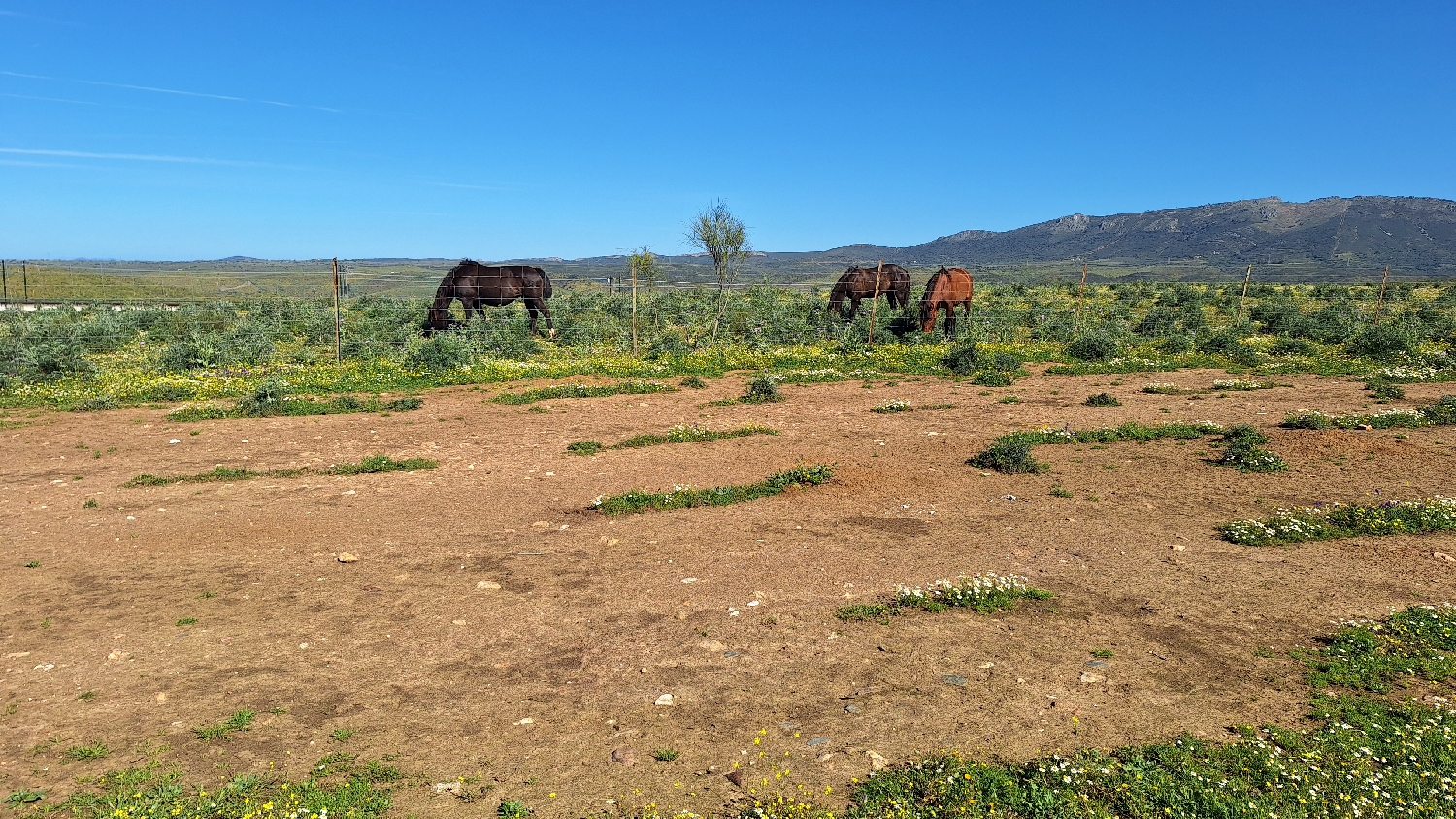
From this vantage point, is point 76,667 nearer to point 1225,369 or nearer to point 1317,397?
point 1317,397

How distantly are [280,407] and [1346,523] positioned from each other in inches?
539

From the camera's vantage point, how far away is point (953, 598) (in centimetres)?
582

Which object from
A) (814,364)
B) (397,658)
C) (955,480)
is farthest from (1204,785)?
(814,364)

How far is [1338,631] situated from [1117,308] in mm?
29472

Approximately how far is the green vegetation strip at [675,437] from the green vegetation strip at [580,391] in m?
2.93

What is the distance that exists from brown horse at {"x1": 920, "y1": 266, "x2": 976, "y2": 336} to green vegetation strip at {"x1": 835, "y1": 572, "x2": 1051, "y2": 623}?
16.7m

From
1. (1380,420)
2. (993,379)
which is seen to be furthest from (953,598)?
(993,379)

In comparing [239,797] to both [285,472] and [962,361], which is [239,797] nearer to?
[285,472]

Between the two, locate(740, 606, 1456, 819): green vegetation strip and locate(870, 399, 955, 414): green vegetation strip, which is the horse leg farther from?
locate(740, 606, 1456, 819): green vegetation strip

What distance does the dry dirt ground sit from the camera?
13.5ft

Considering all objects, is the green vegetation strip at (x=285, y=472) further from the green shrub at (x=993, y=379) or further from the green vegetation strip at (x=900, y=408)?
the green shrub at (x=993, y=379)

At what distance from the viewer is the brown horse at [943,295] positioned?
22.1 m

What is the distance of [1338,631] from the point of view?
5.14 meters

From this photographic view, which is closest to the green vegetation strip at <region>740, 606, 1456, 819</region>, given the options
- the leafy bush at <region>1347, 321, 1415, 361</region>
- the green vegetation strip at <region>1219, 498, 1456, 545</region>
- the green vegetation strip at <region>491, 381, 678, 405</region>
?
the green vegetation strip at <region>1219, 498, 1456, 545</region>
